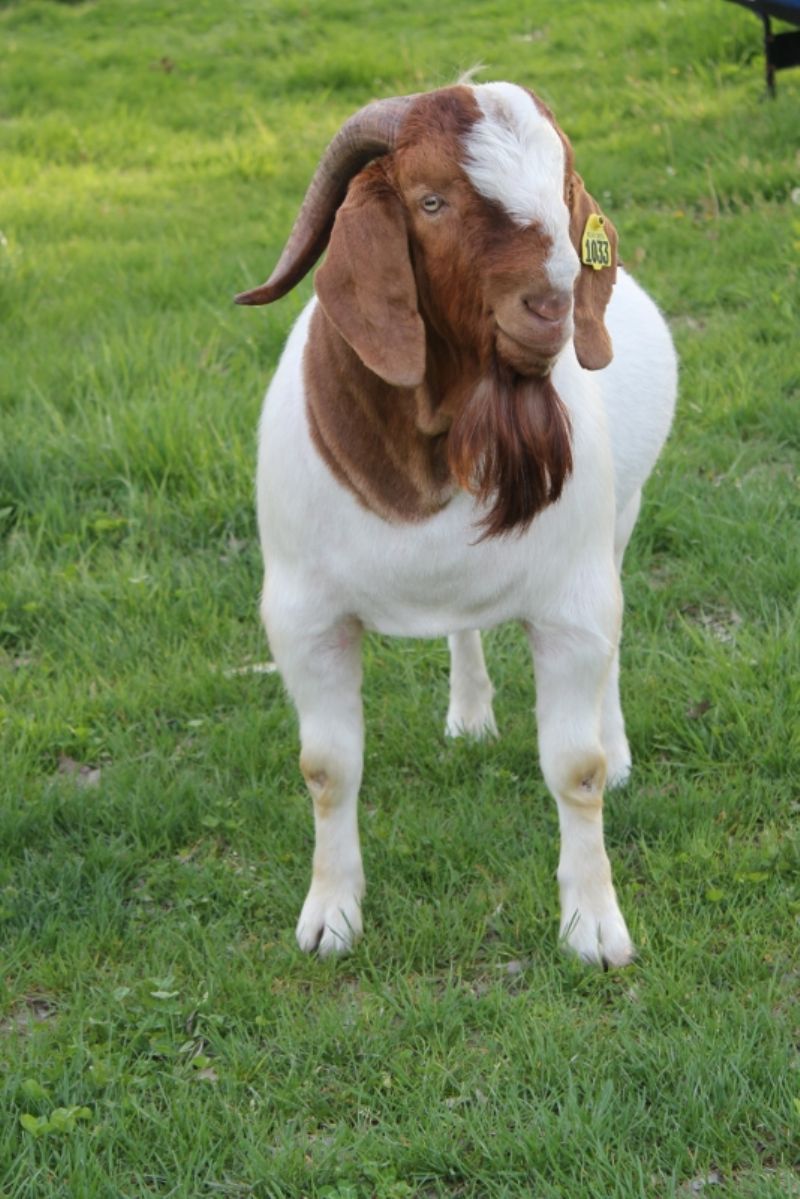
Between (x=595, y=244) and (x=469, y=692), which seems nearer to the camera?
(x=595, y=244)

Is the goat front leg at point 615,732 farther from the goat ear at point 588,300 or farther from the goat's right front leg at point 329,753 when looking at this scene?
the goat ear at point 588,300

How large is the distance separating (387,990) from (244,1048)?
0.33 m

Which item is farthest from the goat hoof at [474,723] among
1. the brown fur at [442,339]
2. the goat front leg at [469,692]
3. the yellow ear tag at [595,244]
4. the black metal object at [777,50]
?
the black metal object at [777,50]

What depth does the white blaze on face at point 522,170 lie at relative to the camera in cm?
250

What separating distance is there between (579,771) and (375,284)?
1.21 metres

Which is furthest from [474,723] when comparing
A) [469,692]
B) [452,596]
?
[452,596]

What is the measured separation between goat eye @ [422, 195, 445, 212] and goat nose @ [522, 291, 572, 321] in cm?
21

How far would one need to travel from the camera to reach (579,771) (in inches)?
132

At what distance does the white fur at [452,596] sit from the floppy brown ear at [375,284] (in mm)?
431

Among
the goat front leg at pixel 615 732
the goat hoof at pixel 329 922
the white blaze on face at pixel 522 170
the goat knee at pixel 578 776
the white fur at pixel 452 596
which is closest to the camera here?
the white blaze on face at pixel 522 170

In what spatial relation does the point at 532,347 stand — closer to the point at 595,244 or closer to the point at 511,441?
the point at 511,441

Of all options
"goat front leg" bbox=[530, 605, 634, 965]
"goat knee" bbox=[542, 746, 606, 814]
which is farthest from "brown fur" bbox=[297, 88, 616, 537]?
"goat knee" bbox=[542, 746, 606, 814]

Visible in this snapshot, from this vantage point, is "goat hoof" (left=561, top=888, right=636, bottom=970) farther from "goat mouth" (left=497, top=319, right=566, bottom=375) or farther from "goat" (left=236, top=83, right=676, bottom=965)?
"goat mouth" (left=497, top=319, right=566, bottom=375)

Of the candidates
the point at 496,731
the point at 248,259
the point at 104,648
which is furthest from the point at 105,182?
the point at 496,731
